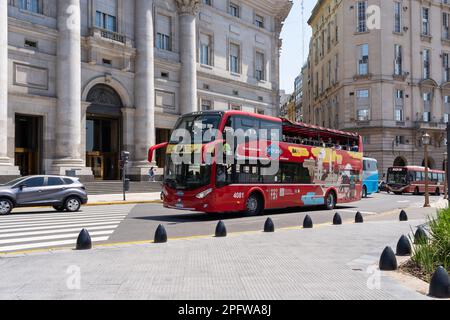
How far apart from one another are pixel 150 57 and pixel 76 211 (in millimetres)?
20752

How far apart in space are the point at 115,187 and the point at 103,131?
6.69 meters

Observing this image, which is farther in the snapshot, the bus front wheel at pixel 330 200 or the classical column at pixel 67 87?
the classical column at pixel 67 87

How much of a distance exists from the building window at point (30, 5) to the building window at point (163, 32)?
37.9 feet

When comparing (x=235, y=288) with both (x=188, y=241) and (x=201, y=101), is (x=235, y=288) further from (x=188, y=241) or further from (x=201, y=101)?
(x=201, y=101)

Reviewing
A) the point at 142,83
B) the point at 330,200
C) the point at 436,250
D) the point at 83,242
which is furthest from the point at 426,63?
the point at 83,242

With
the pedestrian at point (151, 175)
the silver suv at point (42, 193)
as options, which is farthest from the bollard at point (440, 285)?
the pedestrian at point (151, 175)

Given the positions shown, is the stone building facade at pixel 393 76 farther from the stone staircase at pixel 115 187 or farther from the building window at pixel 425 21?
the stone staircase at pixel 115 187

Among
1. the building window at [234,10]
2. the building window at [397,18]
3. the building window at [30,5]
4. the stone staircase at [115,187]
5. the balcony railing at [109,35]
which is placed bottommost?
the stone staircase at [115,187]

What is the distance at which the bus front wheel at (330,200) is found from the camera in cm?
2469

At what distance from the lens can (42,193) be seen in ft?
69.3

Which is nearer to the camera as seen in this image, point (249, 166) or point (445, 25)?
point (249, 166)

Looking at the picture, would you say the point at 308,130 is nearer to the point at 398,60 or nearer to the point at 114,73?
the point at 114,73

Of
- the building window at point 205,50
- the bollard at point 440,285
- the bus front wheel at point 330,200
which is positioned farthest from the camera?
the building window at point 205,50

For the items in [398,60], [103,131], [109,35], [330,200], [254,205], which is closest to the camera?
[254,205]
